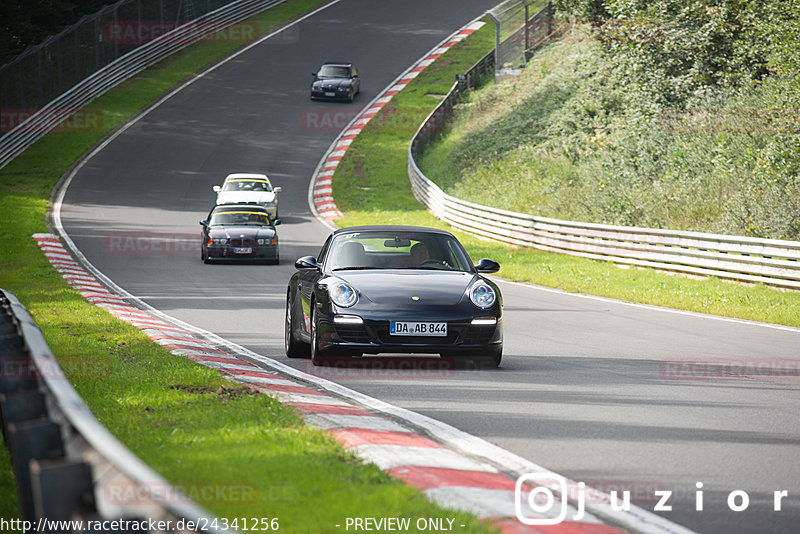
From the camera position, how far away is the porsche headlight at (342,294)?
10.8m

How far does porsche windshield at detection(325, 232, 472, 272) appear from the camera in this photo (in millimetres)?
11930

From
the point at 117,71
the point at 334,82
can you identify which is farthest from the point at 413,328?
the point at 117,71

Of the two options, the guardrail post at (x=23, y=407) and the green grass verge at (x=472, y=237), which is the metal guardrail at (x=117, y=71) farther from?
the guardrail post at (x=23, y=407)

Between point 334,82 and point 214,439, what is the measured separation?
156ft

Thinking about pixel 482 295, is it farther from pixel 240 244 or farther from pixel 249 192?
pixel 249 192

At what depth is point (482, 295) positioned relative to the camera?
11.0 m

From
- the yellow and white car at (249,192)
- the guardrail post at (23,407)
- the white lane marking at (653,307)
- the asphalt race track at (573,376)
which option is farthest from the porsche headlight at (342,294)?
the yellow and white car at (249,192)

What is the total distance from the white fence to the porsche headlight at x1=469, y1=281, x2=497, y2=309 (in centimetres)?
995

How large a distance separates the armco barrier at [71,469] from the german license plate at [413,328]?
5.99m

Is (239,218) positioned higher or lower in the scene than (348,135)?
lower

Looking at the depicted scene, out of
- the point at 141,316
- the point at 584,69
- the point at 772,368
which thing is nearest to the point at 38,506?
the point at 772,368

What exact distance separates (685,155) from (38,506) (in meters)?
29.3

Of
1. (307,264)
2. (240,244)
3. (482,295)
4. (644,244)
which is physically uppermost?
(307,264)

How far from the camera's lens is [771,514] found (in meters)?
5.54
